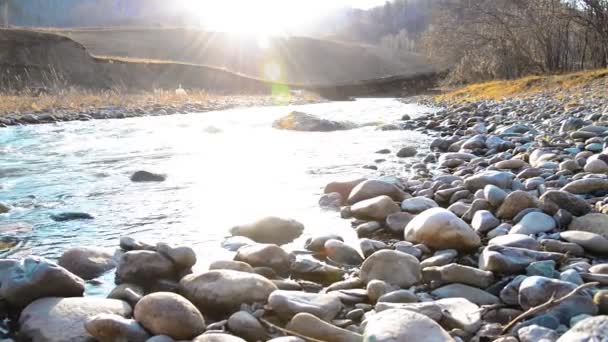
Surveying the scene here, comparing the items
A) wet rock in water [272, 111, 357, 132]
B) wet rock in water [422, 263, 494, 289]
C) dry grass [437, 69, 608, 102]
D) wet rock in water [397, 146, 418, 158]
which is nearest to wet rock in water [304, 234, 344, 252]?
wet rock in water [422, 263, 494, 289]

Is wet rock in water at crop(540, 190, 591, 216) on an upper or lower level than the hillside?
lower

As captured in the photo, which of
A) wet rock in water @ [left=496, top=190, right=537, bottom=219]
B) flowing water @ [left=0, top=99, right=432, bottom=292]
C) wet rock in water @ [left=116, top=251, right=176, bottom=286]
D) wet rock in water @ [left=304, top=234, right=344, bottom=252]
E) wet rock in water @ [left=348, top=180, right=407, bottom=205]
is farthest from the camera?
wet rock in water @ [left=348, top=180, right=407, bottom=205]

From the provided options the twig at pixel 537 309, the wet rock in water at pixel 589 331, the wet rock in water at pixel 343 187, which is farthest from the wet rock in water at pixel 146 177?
the wet rock in water at pixel 589 331

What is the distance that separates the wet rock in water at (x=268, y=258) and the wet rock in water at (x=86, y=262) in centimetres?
63

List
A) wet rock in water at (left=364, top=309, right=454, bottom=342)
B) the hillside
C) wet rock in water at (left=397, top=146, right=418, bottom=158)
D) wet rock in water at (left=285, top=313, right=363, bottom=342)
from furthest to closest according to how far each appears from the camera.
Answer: the hillside, wet rock in water at (left=397, top=146, right=418, bottom=158), wet rock in water at (left=285, top=313, right=363, bottom=342), wet rock in water at (left=364, top=309, right=454, bottom=342)

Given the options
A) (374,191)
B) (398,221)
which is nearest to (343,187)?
(374,191)

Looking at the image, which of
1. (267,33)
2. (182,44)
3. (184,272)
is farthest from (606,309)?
(267,33)

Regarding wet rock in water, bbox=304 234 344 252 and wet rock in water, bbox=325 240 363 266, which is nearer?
wet rock in water, bbox=325 240 363 266

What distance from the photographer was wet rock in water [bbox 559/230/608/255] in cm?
226

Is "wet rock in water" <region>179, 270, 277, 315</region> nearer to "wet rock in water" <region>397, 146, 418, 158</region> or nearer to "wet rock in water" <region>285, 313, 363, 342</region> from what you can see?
"wet rock in water" <region>285, 313, 363, 342</region>

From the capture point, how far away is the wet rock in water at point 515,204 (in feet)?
9.20

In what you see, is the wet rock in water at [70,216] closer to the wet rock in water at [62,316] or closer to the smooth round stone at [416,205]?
the wet rock in water at [62,316]

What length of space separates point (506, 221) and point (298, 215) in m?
1.32

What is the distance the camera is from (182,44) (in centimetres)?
7419
